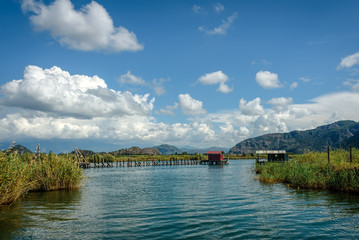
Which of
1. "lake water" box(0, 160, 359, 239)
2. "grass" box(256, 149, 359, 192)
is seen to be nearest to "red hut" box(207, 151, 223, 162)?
"grass" box(256, 149, 359, 192)

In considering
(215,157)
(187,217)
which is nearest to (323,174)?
(187,217)

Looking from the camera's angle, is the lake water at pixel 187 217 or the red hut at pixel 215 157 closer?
the lake water at pixel 187 217

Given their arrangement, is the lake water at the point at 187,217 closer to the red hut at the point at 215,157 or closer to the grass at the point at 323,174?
the grass at the point at 323,174

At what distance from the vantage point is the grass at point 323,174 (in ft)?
90.7

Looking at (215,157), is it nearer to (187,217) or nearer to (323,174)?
(323,174)

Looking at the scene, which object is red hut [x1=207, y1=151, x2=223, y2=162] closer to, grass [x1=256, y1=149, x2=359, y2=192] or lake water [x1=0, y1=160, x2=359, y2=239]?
grass [x1=256, y1=149, x2=359, y2=192]

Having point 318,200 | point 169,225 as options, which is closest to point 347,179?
point 318,200

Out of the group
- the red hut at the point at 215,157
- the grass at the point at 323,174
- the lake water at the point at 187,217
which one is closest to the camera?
the lake water at the point at 187,217

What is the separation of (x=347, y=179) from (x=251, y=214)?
48.4ft

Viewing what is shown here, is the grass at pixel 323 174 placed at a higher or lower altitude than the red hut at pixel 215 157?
higher

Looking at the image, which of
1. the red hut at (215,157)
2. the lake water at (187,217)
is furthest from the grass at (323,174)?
the red hut at (215,157)

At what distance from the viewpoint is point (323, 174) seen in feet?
102

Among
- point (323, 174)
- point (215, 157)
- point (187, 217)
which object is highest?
point (323, 174)

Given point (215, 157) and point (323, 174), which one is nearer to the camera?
point (323, 174)
